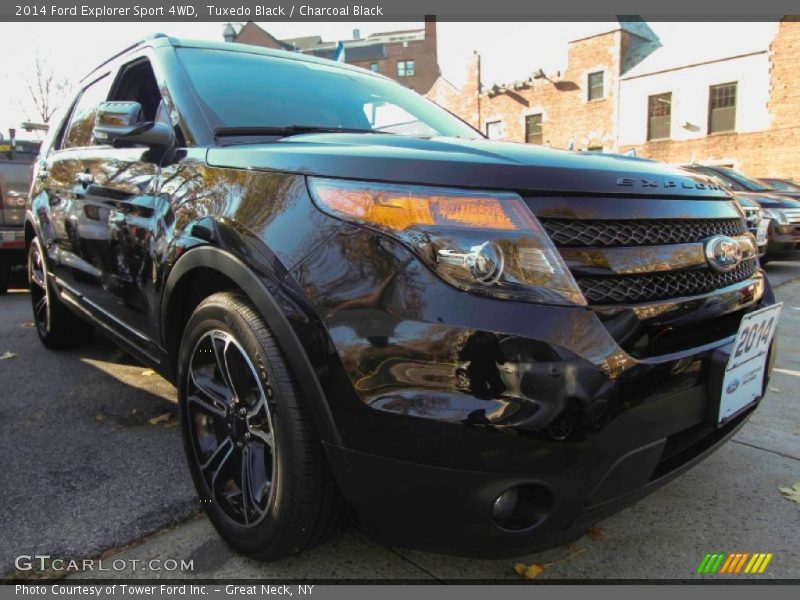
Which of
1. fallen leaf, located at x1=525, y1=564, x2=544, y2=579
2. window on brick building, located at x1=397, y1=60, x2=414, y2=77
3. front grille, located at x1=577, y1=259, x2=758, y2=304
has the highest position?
window on brick building, located at x1=397, y1=60, x2=414, y2=77

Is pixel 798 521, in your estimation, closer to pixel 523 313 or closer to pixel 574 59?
pixel 523 313

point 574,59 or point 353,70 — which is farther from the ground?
point 574,59

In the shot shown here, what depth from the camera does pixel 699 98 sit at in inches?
942

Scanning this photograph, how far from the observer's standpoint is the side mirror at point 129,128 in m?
2.20

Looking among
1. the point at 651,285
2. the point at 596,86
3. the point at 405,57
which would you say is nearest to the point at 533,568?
the point at 651,285

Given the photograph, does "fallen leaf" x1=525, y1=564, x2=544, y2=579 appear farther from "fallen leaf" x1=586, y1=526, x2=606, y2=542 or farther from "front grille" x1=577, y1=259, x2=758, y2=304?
"front grille" x1=577, y1=259, x2=758, y2=304

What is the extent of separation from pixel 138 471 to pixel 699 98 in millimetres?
26532

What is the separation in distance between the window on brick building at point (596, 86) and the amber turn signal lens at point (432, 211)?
28886 millimetres

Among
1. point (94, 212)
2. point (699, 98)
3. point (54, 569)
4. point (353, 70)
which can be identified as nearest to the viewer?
point (54, 569)

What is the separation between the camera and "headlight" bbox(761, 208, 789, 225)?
865 cm

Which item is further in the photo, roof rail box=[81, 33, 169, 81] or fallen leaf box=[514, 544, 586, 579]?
roof rail box=[81, 33, 169, 81]

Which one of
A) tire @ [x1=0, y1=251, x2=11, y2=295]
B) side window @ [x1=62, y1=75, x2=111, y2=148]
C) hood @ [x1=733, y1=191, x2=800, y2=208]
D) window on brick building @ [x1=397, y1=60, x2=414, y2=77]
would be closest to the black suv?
side window @ [x1=62, y1=75, x2=111, y2=148]

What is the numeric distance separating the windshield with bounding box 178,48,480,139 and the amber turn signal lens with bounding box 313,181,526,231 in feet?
3.03

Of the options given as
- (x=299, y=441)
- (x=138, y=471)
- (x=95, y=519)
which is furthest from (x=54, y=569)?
(x=299, y=441)
